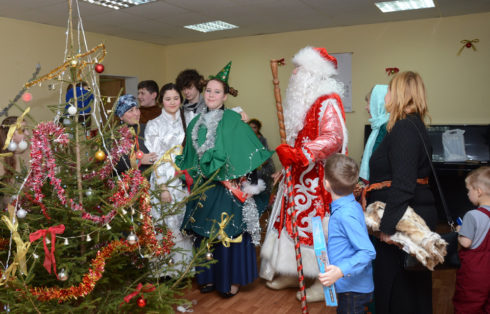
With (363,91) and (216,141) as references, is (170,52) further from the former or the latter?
(216,141)

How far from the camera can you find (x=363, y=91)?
19.9 feet

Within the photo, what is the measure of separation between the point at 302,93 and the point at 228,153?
0.69 meters

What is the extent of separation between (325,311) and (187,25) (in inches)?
187

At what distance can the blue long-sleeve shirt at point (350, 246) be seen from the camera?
1.65m

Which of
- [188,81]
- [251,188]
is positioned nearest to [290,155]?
[251,188]

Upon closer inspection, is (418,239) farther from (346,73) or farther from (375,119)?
(346,73)

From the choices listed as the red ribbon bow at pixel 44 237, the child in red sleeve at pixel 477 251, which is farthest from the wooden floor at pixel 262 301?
the red ribbon bow at pixel 44 237

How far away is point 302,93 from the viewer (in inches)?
113

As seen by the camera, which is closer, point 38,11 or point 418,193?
point 418,193

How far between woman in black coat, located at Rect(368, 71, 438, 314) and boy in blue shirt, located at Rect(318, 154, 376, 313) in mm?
175

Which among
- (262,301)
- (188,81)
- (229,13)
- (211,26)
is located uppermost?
(211,26)

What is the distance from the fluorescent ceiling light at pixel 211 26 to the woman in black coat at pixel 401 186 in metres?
4.54

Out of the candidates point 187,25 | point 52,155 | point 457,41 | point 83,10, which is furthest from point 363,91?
point 52,155

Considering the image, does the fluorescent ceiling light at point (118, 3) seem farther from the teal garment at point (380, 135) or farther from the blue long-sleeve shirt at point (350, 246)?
the blue long-sleeve shirt at point (350, 246)
